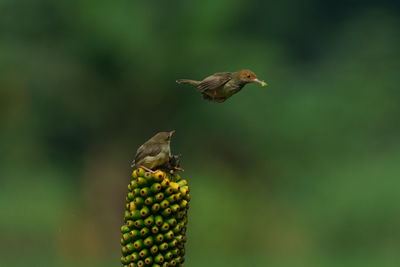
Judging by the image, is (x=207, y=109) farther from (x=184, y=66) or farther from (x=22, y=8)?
(x=22, y=8)

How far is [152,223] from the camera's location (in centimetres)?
474

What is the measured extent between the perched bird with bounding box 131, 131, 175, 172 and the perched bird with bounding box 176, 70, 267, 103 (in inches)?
26.5

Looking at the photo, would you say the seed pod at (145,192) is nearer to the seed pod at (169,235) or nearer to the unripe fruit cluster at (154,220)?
the unripe fruit cluster at (154,220)

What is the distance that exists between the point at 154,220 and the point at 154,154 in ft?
1.31

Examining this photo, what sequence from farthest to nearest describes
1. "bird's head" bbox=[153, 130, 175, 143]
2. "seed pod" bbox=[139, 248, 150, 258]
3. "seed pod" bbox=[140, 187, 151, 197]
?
"bird's head" bbox=[153, 130, 175, 143]
"seed pod" bbox=[139, 248, 150, 258]
"seed pod" bbox=[140, 187, 151, 197]

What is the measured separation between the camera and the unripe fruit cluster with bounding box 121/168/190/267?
4.72 meters

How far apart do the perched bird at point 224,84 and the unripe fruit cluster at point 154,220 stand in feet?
2.82

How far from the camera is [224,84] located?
215 inches

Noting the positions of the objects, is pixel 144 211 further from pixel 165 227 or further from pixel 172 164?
pixel 172 164

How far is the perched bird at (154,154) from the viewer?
484 centimetres

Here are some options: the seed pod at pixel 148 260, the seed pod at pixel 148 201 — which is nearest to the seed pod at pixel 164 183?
the seed pod at pixel 148 201

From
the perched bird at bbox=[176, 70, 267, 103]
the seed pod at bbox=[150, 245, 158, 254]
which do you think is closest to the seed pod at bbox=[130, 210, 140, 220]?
the seed pod at bbox=[150, 245, 158, 254]

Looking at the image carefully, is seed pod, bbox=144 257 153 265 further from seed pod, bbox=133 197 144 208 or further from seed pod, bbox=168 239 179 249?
seed pod, bbox=133 197 144 208

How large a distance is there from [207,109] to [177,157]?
1347 centimetres
